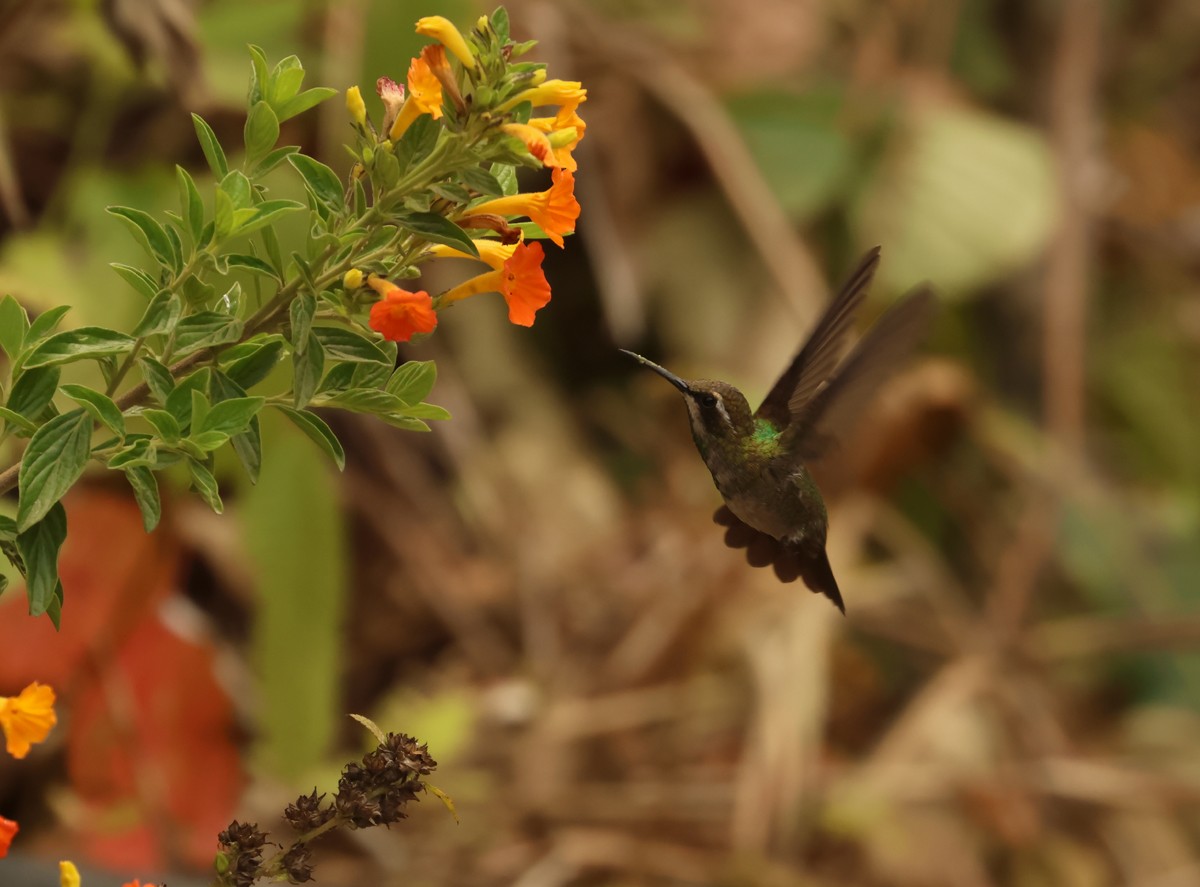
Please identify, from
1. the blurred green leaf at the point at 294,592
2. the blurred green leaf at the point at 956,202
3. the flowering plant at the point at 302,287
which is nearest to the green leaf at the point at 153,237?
the flowering plant at the point at 302,287

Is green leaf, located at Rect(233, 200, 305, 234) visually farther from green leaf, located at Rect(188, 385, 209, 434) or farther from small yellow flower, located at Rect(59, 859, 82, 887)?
small yellow flower, located at Rect(59, 859, 82, 887)

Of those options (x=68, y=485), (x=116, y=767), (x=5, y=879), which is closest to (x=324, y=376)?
(x=68, y=485)

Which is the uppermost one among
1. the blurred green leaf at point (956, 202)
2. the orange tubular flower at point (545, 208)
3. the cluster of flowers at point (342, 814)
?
the blurred green leaf at point (956, 202)

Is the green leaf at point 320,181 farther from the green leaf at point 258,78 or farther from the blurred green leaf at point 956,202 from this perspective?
the blurred green leaf at point 956,202

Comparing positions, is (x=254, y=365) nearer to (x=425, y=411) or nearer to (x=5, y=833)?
(x=425, y=411)

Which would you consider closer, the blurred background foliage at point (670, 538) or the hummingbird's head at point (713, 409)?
the hummingbird's head at point (713, 409)

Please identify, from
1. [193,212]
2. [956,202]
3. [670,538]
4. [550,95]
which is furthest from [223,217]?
[956,202]

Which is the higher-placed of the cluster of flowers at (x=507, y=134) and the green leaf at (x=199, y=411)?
the cluster of flowers at (x=507, y=134)
